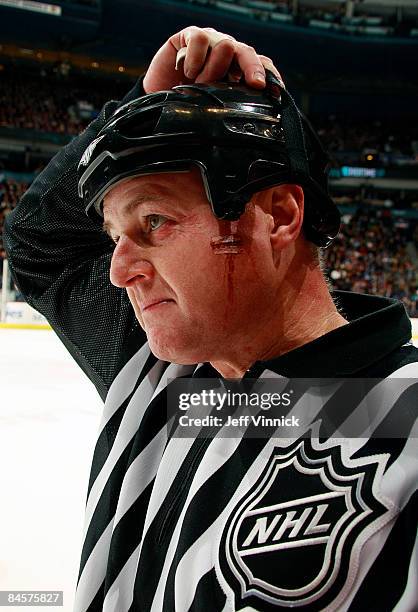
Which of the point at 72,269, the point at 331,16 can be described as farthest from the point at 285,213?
the point at 331,16

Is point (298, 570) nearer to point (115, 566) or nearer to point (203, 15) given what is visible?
point (115, 566)

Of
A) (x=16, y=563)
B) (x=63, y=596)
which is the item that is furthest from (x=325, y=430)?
(x=16, y=563)

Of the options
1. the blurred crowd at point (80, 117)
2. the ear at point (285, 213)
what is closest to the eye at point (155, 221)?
the ear at point (285, 213)

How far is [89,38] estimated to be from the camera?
56.1ft

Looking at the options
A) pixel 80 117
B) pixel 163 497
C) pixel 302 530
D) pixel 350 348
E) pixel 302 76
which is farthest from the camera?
pixel 302 76

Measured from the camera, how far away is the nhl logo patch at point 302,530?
0.64 m

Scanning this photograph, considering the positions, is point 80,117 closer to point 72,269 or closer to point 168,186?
point 72,269

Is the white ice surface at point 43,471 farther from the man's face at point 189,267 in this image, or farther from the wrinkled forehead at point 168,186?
the wrinkled forehead at point 168,186

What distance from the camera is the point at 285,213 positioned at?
852mm

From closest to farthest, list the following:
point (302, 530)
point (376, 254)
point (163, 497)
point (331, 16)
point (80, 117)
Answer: point (302, 530)
point (163, 497)
point (376, 254)
point (80, 117)
point (331, 16)

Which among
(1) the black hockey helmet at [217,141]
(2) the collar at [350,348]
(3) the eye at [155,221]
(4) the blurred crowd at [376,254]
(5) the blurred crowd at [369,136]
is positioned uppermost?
(5) the blurred crowd at [369,136]

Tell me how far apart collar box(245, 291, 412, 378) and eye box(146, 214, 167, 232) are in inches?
9.5

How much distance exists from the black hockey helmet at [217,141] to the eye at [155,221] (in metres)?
0.06

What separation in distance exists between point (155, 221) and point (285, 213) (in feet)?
0.60
